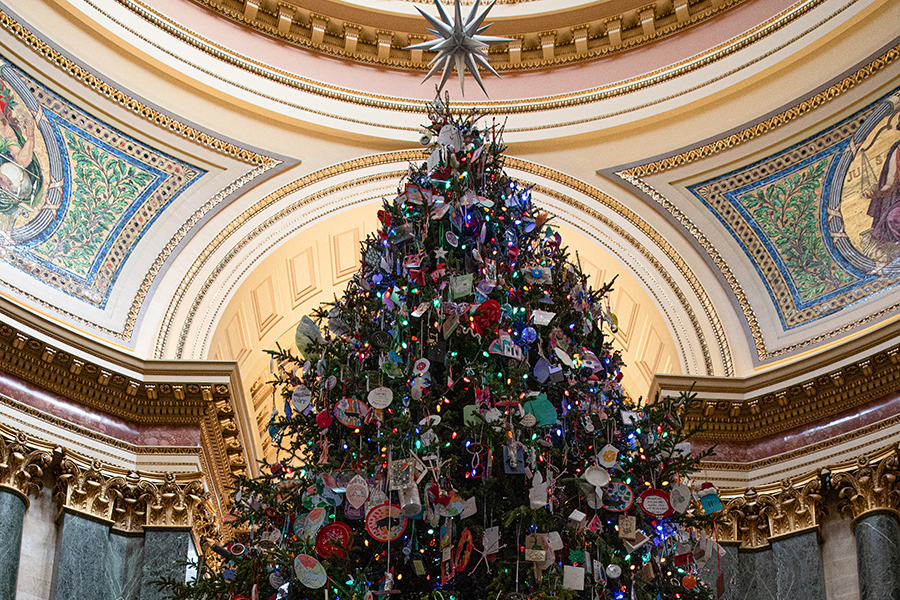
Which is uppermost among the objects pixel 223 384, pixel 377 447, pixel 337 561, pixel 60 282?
pixel 60 282

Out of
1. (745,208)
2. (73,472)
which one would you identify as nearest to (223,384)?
(73,472)

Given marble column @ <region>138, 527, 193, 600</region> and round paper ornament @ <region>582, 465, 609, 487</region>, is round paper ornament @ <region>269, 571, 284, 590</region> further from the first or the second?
marble column @ <region>138, 527, 193, 600</region>

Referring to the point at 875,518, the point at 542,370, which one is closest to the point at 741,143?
the point at 875,518

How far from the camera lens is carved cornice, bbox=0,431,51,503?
33.6 ft

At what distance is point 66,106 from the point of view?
1270 cm

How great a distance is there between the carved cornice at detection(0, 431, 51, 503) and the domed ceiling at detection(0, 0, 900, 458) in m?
1.29

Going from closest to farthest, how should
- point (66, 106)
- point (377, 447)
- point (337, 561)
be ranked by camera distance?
point (337, 561)
point (377, 447)
point (66, 106)

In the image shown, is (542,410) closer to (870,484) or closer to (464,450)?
(464,450)

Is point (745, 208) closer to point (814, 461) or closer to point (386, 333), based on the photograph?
point (814, 461)

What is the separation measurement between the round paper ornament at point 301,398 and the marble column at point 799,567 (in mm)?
6093

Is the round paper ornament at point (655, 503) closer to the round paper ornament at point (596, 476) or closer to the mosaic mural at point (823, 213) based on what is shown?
the round paper ornament at point (596, 476)

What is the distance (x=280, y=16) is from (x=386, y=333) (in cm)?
904

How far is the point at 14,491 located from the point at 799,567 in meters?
8.01

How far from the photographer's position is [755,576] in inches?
437
